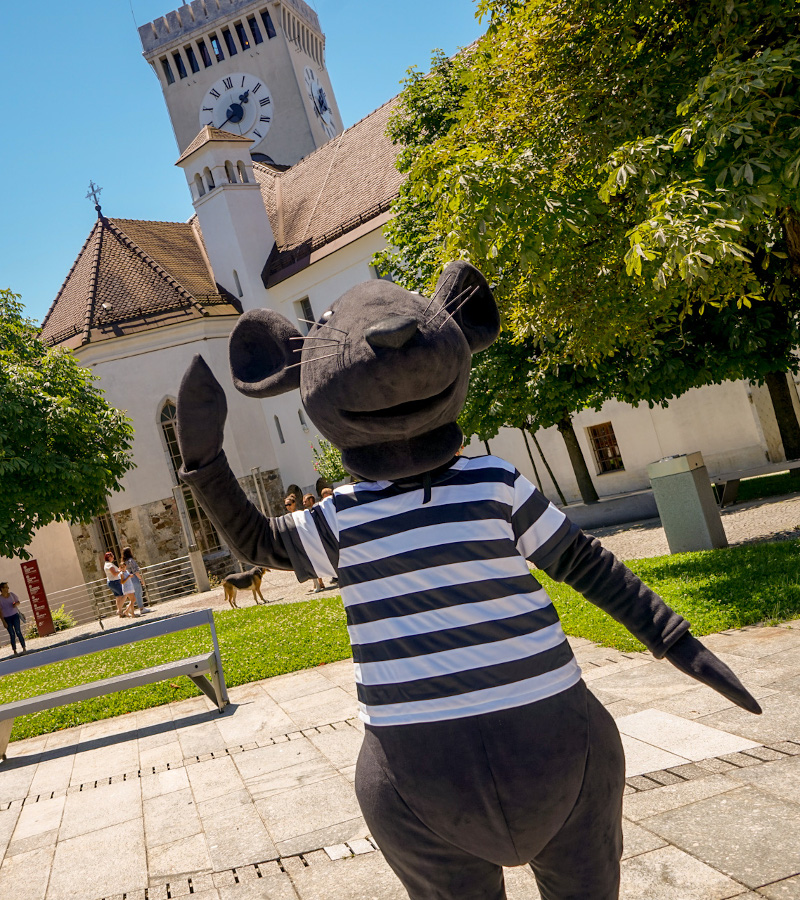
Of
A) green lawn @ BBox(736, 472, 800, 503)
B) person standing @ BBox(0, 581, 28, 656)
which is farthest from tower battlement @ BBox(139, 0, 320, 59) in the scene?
green lawn @ BBox(736, 472, 800, 503)

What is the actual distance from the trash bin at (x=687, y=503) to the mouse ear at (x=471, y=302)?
326 inches

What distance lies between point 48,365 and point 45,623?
8.00 meters

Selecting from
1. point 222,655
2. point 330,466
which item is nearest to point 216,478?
point 222,655

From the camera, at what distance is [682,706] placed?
17.2 feet

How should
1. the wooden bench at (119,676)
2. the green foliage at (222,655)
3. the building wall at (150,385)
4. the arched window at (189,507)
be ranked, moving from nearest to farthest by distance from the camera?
the wooden bench at (119,676)
the green foliage at (222,655)
the building wall at (150,385)
the arched window at (189,507)

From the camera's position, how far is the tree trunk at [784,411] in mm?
17719

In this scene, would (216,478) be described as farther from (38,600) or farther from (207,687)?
(38,600)

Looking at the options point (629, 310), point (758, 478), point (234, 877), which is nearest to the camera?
point (234, 877)

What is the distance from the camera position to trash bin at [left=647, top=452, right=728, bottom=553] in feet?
34.9

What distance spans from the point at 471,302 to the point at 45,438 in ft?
69.9

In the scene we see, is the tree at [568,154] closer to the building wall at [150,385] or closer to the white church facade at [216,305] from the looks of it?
the white church facade at [216,305]

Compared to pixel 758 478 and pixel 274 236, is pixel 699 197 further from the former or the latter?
pixel 274 236

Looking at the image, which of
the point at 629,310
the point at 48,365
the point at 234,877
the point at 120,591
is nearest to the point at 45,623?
the point at 120,591

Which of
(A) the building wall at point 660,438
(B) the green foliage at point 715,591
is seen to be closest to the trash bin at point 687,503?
(B) the green foliage at point 715,591
